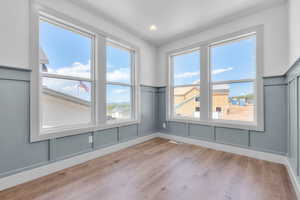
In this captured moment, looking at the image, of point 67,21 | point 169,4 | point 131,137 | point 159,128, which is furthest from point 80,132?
point 169,4

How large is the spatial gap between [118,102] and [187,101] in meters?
1.76

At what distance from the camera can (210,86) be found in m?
3.12

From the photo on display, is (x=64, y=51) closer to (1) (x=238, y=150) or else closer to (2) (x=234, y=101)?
(2) (x=234, y=101)

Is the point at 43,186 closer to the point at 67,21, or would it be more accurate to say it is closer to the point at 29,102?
the point at 29,102

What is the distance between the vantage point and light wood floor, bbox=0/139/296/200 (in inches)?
60.7

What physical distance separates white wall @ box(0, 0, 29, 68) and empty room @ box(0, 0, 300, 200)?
1 cm

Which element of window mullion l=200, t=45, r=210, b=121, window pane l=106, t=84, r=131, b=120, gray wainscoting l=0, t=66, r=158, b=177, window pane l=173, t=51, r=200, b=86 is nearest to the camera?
gray wainscoting l=0, t=66, r=158, b=177

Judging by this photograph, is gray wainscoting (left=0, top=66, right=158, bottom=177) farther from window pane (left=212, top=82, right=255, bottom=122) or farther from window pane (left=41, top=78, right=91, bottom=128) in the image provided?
window pane (left=212, top=82, right=255, bottom=122)

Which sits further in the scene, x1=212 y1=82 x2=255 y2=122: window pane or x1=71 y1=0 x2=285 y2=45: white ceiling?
x1=212 y1=82 x2=255 y2=122: window pane

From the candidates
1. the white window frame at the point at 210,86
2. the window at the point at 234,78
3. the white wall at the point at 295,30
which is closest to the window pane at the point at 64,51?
the white window frame at the point at 210,86

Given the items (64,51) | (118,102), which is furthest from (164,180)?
(64,51)

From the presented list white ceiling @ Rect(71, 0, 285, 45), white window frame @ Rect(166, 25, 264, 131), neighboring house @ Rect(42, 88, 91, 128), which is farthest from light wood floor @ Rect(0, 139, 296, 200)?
white ceiling @ Rect(71, 0, 285, 45)

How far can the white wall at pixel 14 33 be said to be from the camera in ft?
5.37

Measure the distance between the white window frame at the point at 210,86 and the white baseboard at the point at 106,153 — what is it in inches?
17.9
